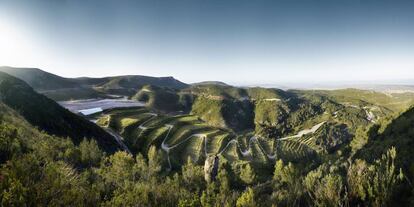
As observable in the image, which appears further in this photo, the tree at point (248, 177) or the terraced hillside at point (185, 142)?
the terraced hillside at point (185, 142)

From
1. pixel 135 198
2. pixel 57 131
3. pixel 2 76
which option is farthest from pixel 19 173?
pixel 2 76

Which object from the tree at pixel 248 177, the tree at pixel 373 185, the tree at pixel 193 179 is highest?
the tree at pixel 373 185

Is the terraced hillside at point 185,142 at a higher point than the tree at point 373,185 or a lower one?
lower

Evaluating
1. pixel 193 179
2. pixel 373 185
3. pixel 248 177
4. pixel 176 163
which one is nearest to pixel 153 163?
pixel 193 179

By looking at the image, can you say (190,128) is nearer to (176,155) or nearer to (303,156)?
(176,155)

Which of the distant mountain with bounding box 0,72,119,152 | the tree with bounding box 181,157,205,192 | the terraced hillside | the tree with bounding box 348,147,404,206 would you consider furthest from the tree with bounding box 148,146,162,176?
the tree with bounding box 348,147,404,206

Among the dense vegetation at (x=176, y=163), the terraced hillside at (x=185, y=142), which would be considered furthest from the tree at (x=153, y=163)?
the terraced hillside at (x=185, y=142)

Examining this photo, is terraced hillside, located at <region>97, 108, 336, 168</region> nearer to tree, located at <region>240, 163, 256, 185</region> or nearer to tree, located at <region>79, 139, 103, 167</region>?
tree, located at <region>240, 163, 256, 185</region>

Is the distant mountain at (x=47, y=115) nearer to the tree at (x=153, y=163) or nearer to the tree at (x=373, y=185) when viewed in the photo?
the tree at (x=153, y=163)
